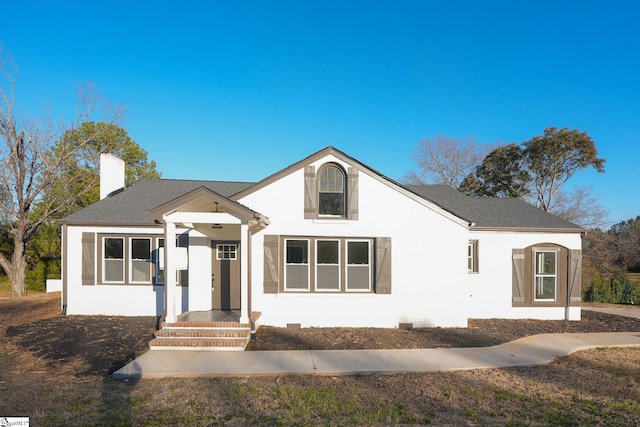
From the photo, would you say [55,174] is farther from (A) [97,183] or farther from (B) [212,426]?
(B) [212,426]

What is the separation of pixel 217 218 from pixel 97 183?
16.9 metres

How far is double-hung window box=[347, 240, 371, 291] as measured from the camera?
37.3 feet

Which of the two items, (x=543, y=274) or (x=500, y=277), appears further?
(x=543, y=274)

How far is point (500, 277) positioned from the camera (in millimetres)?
13172

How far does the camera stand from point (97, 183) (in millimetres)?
22078

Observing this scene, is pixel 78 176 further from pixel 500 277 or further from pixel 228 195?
pixel 500 277

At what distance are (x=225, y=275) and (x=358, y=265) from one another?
4.23 m

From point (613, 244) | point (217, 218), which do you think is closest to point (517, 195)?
point (613, 244)

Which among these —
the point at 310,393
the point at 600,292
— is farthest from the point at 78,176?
the point at 600,292

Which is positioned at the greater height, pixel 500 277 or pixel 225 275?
pixel 225 275

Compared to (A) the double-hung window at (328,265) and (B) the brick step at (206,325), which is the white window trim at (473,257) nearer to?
(A) the double-hung window at (328,265)

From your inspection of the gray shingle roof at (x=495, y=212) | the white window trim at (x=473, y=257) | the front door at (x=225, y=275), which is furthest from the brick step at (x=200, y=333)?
the white window trim at (x=473, y=257)

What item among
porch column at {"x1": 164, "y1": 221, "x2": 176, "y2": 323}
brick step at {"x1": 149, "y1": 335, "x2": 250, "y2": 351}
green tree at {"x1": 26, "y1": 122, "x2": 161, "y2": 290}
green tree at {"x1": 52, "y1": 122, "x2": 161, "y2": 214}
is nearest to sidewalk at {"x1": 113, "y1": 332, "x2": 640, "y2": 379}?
brick step at {"x1": 149, "y1": 335, "x2": 250, "y2": 351}

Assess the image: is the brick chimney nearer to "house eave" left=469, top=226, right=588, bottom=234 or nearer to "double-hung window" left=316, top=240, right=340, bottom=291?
"double-hung window" left=316, top=240, right=340, bottom=291
